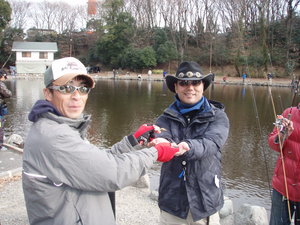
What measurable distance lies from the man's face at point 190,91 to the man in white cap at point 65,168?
962 mm

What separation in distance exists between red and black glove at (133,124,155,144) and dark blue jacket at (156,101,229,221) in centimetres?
10

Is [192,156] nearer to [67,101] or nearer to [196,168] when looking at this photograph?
[196,168]

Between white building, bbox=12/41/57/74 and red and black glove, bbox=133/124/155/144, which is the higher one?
white building, bbox=12/41/57/74

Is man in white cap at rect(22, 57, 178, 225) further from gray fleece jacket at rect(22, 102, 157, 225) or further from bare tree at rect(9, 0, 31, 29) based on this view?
bare tree at rect(9, 0, 31, 29)

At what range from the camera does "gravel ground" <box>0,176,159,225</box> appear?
4160mm

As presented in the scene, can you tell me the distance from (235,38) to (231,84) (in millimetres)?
9798

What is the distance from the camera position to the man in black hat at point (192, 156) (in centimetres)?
231

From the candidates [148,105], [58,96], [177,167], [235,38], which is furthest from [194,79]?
[235,38]

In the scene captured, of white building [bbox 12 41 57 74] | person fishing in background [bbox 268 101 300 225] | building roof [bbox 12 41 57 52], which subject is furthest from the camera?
building roof [bbox 12 41 57 52]

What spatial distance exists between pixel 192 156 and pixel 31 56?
48975mm

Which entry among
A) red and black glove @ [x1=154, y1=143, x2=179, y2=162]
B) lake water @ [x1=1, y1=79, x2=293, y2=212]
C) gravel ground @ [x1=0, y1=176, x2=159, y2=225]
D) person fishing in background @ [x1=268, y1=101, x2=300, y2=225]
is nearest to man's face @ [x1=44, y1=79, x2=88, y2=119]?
red and black glove @ [x1=154, y1=143, x2=179, y2=162]

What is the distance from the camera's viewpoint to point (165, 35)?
46688mm

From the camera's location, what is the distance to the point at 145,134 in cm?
230

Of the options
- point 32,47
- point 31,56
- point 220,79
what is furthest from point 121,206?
point 32,47
